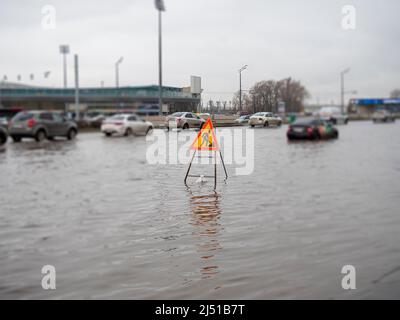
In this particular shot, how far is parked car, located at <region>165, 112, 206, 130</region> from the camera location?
220 inches

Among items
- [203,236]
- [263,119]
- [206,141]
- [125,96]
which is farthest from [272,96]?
[125,96]

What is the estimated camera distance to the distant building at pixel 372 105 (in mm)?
89750

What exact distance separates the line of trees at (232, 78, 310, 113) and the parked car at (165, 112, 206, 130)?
441mm

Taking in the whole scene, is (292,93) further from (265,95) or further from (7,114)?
(7,114)

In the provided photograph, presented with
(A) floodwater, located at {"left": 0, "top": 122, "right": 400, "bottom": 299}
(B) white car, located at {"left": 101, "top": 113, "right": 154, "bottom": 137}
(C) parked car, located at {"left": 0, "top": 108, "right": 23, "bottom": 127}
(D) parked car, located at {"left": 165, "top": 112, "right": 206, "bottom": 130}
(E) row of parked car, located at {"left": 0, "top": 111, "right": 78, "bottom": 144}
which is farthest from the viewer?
(B) white car, located at {"left": 101, "top": 113, "right": 154, "bottom": 137}

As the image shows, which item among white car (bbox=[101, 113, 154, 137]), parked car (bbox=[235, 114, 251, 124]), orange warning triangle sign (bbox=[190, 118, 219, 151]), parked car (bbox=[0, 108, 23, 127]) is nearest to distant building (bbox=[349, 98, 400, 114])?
white car (bbox=[101, 113, 154, 137])

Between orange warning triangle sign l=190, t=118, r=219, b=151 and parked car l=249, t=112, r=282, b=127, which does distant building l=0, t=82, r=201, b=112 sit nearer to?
orange warning triangle sign l=190, t=118, r=219, b=151

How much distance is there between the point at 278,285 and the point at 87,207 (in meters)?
4.91

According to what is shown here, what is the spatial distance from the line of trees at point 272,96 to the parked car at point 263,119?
77 millimetres

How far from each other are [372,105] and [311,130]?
78.8m

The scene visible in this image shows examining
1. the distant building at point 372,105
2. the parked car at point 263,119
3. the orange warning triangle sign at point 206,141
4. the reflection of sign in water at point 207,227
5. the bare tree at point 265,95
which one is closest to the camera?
the bare tree at point 265,95

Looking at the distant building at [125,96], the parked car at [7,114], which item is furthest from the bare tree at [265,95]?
the parked car at [7,114]

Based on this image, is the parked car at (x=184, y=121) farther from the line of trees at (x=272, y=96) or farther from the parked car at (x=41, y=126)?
the parked car at (x=41, y=126)
